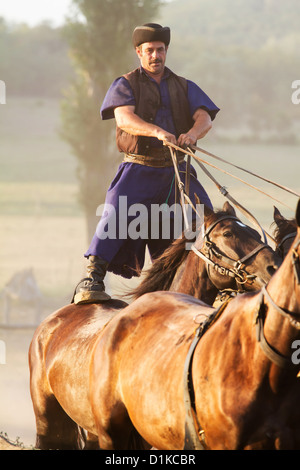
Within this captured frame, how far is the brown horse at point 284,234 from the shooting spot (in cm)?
467

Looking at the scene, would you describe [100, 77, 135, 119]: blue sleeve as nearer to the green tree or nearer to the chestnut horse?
the chestnut horse

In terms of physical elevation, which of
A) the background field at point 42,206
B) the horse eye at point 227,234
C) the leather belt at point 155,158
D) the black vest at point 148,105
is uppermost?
the black vest at point 148,105

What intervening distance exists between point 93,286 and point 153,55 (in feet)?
5.03

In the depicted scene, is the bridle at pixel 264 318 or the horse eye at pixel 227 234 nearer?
the bridle at pixel 264 318

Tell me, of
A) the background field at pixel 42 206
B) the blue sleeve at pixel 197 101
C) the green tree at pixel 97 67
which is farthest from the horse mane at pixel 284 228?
the green tree at pixel 97 67

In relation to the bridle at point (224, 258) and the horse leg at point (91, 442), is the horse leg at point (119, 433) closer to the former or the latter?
the horse leg at point (91, 442)

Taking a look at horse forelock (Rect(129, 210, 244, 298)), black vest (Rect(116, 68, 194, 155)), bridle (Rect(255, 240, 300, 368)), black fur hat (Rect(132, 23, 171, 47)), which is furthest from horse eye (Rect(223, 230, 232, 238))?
bridle (Rect(255, 240, 300, 368))

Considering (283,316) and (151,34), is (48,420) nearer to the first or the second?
(283,316)

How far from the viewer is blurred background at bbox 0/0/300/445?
16.1m

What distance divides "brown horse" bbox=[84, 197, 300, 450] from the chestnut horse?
287 mm

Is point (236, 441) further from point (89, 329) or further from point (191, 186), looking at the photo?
point (191, 186)

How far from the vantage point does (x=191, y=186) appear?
5.35 metres

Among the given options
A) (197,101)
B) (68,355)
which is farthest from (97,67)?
(68,355)
